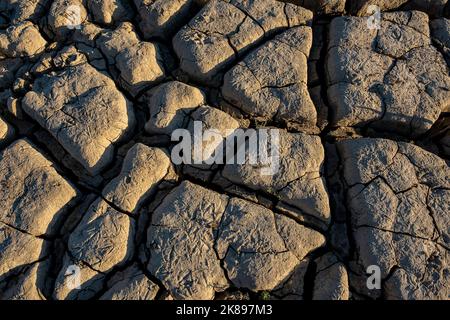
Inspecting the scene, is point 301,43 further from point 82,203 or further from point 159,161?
point 82,203

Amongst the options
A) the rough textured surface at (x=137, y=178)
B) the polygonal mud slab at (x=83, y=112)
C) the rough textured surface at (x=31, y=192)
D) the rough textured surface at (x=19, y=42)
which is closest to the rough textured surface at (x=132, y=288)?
the rough textured surface at (x=137, y=178)

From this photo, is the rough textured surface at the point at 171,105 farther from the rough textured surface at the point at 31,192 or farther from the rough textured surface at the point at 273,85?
the rough textured surface at the point at 31,192

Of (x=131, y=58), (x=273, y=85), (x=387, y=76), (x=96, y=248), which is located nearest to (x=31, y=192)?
(x=96, y=248)

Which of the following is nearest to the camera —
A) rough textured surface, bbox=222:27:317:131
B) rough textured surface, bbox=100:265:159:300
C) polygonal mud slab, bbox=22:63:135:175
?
rough textured surface, bbox=100:265:159:300

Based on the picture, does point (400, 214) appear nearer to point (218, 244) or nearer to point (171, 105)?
point (218, 244)

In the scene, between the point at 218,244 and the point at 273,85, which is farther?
the point at 273,85

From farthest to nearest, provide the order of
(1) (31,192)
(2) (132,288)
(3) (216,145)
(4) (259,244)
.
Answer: (3) (216,145), (1) (31,192), (4) (259,244), (2) (132,288)

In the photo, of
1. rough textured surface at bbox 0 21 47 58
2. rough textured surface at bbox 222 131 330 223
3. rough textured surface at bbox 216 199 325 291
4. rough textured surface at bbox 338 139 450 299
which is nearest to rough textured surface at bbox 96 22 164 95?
rough textured surface at bbox 0 21 47 58

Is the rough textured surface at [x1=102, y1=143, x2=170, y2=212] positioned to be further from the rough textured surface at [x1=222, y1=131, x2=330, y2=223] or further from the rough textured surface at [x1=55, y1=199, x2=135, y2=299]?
the rough textured surface at [x1=222, y1=131, x2=330, y2=223]
